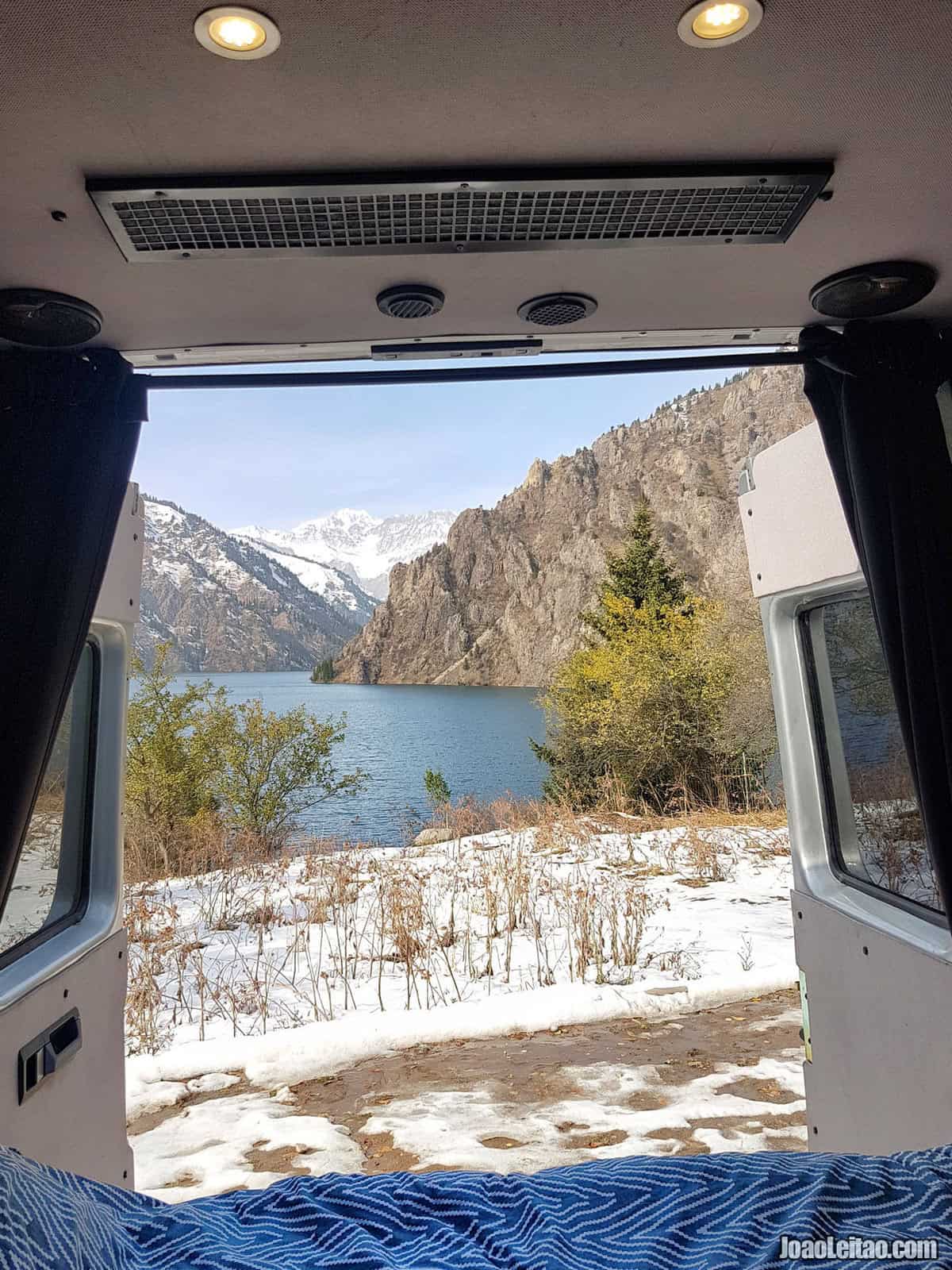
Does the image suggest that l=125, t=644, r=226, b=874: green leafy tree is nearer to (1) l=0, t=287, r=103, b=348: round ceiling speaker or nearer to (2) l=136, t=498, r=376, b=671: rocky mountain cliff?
(1) l=0, t=287, r=103, b=348: round ceiling speaker

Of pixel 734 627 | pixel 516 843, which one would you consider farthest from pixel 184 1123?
pixel 734 627

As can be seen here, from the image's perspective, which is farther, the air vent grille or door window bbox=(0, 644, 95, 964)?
door window bbox=(0, 644, 95, 964)

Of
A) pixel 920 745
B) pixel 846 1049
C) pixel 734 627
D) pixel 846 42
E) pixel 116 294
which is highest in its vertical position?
pixel 734 627

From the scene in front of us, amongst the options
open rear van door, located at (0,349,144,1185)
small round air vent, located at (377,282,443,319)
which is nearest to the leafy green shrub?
open rear van door, located at (0,349,144,1185)

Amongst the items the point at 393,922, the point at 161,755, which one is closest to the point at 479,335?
the point at 393,922

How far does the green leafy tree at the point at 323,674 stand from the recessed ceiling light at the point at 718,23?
4677cm

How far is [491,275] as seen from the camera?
152 cm

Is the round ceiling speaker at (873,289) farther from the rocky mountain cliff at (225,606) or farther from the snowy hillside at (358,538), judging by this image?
the snowy hillside at (358,538)

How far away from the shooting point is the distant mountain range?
48.4 metres

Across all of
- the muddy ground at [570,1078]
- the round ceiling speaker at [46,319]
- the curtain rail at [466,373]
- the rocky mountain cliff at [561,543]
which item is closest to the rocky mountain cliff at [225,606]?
the rocky mountain cliff at [561,543]

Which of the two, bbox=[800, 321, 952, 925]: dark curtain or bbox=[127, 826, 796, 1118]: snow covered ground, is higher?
Result: bbox=[800, 321, 952, 925]: dark curtain

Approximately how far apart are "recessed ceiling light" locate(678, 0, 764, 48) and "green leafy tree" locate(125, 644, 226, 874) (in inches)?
280

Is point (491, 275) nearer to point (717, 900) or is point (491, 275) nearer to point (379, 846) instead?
point (717, 900)

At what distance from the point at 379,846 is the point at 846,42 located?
7933mm
